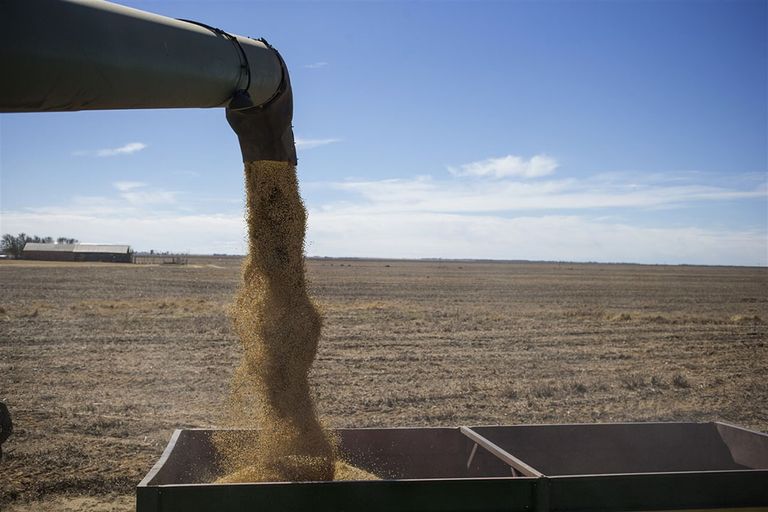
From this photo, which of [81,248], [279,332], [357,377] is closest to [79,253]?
[81,248]

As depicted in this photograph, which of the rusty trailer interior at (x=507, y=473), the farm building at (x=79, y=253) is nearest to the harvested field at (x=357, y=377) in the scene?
the rusty trailer interior at (x=507, y=473)

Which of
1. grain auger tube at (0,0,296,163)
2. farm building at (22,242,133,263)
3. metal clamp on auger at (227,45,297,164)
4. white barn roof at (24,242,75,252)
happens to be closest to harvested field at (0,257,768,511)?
metal clamp on auger at (227,45,297,164)

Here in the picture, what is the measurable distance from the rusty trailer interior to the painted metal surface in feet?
6.59

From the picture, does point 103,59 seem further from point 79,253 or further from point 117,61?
point 79,253

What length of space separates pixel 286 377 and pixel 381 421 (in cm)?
398

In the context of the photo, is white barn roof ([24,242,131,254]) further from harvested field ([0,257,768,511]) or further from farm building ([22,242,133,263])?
A: harvested field ([0,257,768,511])

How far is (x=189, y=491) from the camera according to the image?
10.8ft

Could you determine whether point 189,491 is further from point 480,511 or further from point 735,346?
point 735,346

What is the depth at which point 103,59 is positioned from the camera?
2.39 meters

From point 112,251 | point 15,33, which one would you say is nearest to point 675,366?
point 15,33

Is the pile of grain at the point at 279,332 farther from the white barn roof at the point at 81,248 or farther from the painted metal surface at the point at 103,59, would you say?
the white barn roof at the point at 81,248

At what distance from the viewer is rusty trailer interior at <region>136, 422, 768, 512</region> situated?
3379 millimetres

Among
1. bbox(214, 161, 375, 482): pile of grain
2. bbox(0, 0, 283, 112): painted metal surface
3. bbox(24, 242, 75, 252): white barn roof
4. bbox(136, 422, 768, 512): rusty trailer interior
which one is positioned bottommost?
bbox(136, 422, 768, 512): rusty trailer interior

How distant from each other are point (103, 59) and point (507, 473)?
4.02 metres
